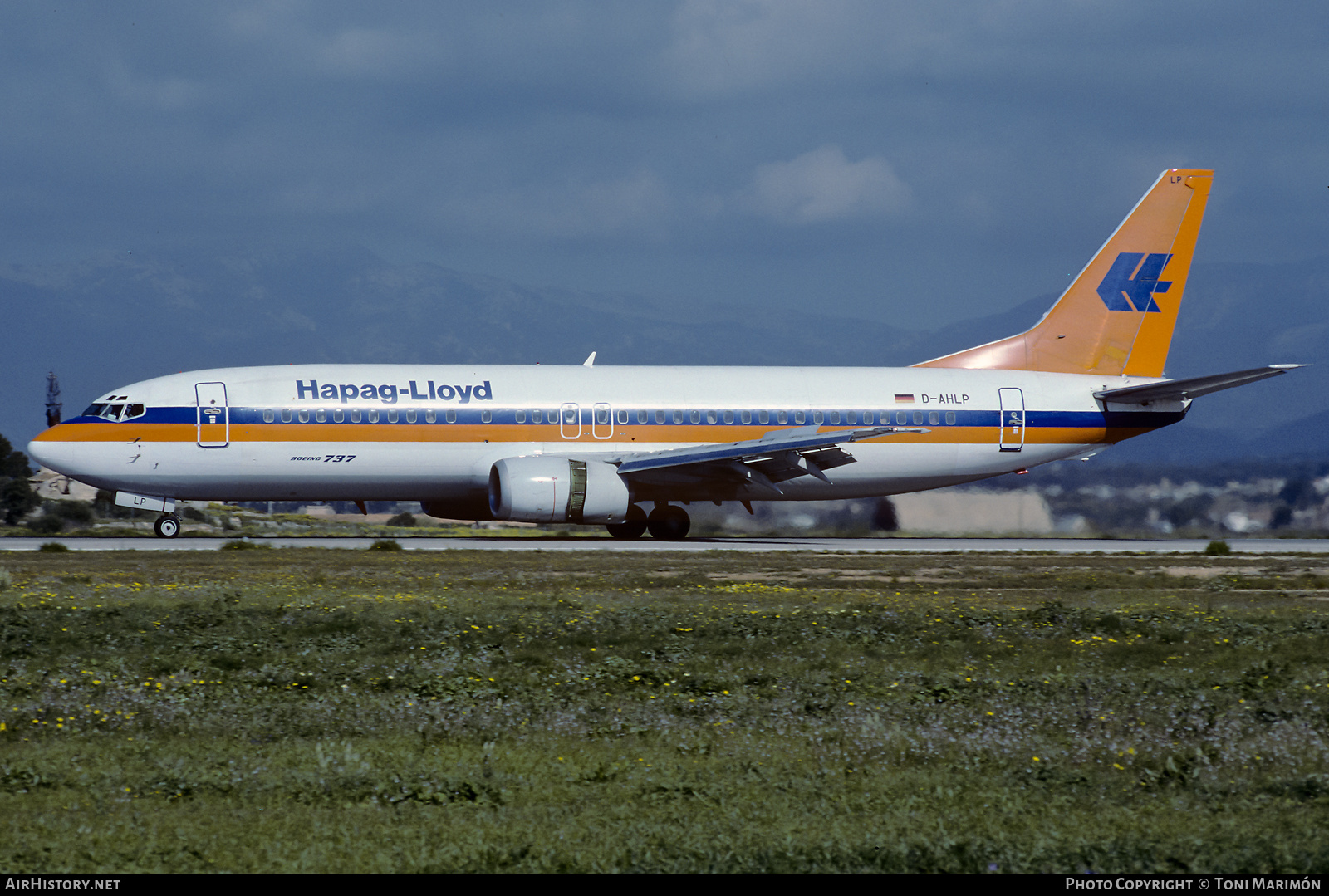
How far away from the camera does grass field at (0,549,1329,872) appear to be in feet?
24.7

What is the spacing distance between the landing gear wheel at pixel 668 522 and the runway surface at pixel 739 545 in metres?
0.47

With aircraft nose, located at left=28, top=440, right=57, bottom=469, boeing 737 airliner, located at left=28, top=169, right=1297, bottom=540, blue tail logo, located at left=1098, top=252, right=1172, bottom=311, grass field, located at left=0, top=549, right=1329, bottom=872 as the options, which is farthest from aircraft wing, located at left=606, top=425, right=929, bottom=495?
aircraft nose, located at left=28, top=440, right=57, bottom=469

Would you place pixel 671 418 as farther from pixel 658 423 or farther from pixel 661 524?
pixel 661 524

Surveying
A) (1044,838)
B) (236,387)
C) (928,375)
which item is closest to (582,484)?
(236,387)

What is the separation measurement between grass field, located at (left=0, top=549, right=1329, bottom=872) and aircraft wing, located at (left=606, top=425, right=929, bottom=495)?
12.5 m

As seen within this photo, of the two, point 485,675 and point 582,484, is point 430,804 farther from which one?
point 582,484

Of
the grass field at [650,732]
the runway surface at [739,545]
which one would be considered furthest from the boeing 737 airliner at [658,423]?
the grass field at [650,732]

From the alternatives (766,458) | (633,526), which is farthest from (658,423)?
(633,526)

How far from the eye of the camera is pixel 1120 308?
40375mm

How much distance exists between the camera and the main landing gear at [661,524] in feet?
122

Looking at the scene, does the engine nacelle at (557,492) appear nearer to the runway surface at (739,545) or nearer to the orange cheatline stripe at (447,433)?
the runway surface at (739,545)

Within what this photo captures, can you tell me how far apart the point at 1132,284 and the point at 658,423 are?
16099mm

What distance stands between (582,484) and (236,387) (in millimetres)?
9048

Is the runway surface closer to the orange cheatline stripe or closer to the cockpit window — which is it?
the orange cheatline stripe
